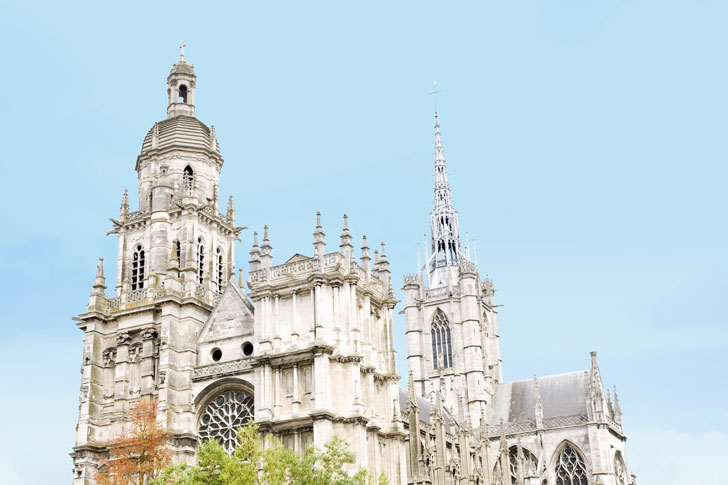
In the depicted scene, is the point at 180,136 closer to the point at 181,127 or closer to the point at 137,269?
the point at 181,127

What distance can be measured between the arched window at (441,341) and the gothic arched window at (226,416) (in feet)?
122

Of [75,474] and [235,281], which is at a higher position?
[235,281]

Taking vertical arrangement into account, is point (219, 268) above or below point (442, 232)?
below

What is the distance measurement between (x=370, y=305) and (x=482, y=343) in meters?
36.0

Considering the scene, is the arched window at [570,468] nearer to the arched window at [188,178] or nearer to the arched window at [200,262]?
the arched window at [200,262]

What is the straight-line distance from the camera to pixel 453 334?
76.2 metres

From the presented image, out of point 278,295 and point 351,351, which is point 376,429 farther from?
point 278,295

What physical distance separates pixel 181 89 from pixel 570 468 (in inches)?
1583

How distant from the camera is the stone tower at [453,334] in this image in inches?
2906

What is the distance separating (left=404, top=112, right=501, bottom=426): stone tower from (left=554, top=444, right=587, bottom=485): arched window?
7449 millimetres

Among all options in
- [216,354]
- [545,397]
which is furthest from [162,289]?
[545,397]

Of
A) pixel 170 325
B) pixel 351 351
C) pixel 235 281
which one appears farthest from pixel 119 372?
pixel 351 351

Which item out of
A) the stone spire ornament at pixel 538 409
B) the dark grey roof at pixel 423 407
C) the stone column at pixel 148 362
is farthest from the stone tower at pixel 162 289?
the stone spire ornament at pixel 538 409

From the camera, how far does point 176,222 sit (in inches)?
1818
